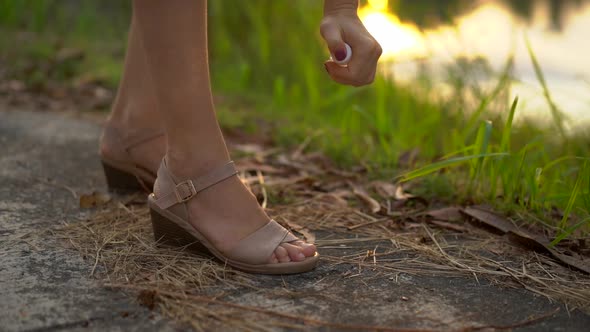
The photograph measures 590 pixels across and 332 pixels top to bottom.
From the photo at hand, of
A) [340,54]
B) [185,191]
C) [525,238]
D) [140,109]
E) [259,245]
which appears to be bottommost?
[525,238]

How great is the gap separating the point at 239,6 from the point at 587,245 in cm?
235

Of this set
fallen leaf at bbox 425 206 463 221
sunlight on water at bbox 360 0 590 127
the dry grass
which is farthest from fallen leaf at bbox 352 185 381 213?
sunlight on water at bbox 360 0 590 127

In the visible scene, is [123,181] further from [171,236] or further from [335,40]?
[335,40]

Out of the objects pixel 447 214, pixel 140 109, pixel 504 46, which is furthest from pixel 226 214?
pixel 504 46

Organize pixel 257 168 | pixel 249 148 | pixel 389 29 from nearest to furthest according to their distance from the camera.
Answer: pixel 257 168 < pixel 249 148 < pixel 389 29

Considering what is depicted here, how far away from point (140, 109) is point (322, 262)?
67 cm

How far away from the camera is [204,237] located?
1451mm

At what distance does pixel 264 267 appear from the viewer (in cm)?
139

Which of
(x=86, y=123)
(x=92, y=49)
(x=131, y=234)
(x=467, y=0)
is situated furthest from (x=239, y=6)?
(x=131, y=234)

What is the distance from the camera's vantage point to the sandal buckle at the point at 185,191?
1.44 meters

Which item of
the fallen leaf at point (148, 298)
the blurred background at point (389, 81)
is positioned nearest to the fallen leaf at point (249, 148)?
the blurred background at point (389, 81)

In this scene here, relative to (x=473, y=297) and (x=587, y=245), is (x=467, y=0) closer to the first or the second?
(x=587, y=245)

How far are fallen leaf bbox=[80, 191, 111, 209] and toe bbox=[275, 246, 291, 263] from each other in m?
0.63

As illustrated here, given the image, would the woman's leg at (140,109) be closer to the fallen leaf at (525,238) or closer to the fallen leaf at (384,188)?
the fallen leaf at (384,188)
